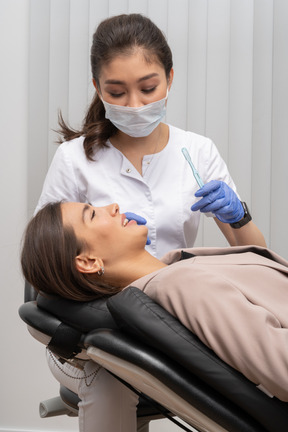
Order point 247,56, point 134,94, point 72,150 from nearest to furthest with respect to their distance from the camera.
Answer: point 134,94 → point 72,150 → point 247,56

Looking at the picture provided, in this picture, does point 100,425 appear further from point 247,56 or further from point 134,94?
point 247,56

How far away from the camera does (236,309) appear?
953mm

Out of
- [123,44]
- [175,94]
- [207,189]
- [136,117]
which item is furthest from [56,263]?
[175,94]

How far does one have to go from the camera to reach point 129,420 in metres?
1.30

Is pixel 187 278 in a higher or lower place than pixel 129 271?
higher

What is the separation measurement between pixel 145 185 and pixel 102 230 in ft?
1.39

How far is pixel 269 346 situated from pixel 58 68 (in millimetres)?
1825

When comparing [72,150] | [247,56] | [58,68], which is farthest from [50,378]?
[247,56]

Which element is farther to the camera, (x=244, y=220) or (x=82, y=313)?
(x=244, y=220)

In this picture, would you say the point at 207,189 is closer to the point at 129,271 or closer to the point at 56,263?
the point at 129,271

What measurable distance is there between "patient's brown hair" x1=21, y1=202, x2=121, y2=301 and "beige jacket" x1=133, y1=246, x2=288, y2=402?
207 mm

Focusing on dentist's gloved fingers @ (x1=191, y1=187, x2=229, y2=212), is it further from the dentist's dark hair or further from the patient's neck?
the dentist's dark hair

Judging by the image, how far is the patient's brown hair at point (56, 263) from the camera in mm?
1285

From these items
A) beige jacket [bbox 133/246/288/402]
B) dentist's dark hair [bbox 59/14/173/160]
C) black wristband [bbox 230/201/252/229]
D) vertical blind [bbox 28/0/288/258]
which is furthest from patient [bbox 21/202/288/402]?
vertical blind [bbox 28/0/288/258]
